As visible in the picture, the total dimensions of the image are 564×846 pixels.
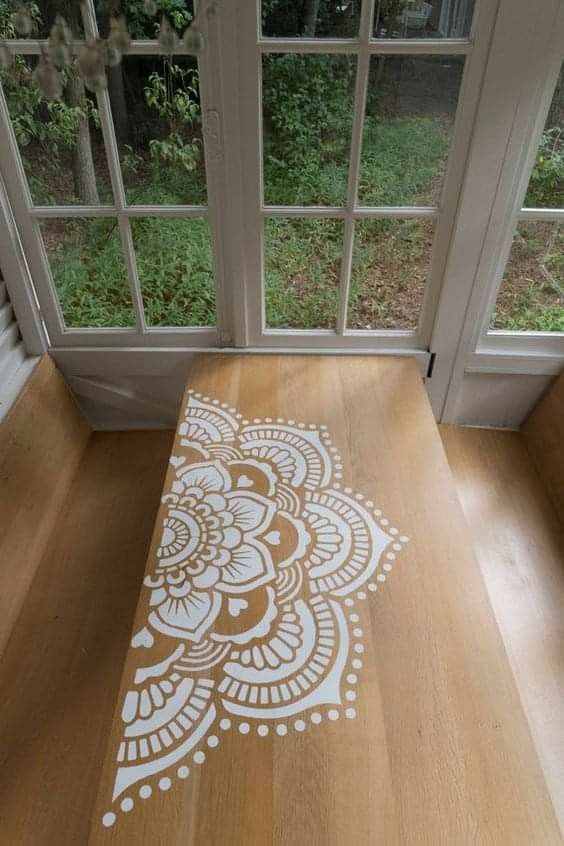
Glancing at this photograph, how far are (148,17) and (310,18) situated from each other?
36 centimetres

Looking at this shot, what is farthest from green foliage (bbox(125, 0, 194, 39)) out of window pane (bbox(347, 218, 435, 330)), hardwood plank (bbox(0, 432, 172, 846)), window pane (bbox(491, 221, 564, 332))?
hardwood plank (bbox(0, 432, 172, 846))

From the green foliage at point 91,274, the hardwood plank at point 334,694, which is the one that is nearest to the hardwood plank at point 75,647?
the hardwood plank at point 334,694

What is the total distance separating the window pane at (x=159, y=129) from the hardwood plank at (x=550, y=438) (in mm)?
1198

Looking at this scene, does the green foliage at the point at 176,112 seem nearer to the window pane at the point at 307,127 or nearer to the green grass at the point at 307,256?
the green grass at the point at 307,256

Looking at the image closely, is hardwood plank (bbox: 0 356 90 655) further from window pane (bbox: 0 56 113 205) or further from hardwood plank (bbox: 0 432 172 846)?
window pane (bbox: 0 56 113 205)

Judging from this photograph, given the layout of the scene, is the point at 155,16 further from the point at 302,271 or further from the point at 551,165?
the point at 551,165

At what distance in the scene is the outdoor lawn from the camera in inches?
56.8

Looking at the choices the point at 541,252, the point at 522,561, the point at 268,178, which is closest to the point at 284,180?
the point at 268,178

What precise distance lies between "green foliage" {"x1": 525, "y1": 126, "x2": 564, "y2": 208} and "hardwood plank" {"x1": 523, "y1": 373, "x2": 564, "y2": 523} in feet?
1.77

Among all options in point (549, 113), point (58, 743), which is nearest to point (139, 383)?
point (58, 743)

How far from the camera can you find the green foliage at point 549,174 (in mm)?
1521

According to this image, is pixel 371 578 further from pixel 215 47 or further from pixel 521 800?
pixel 215 47

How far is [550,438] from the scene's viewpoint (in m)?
1.87

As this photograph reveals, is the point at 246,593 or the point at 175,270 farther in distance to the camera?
the point at 175,270
